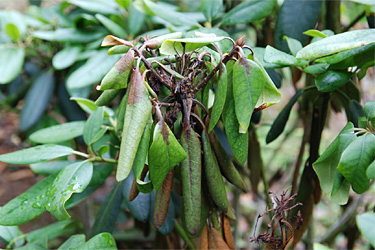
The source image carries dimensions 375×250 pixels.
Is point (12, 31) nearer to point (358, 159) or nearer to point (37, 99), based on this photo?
point (37, 99)

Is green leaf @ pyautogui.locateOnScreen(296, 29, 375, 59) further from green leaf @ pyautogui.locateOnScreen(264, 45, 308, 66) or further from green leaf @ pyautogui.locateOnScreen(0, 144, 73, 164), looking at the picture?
green leaf @ pyautogui.locateOnScreen(0, 144, 73, 164)

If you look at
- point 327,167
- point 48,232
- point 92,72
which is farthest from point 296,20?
point 48,232

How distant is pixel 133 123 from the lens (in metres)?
0.50

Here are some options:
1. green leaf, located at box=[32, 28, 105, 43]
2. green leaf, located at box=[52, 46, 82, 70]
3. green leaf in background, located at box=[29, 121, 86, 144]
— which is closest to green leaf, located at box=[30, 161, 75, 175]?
green leaf in background, located at box=[29, 121, 86, 144]

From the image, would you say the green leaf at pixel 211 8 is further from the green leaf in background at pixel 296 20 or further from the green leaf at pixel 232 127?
the green leaf at pixel 232 127

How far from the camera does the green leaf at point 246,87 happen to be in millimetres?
517

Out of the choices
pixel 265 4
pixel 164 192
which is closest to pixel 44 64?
pixel 265 4

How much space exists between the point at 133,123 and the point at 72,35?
28.5 inches

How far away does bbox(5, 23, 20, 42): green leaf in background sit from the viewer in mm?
1157

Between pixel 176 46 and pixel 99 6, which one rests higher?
pixel 176 46

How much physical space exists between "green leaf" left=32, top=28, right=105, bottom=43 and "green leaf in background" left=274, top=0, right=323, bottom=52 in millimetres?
550

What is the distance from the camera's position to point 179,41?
0.52m

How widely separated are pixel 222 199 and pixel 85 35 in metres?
0.74

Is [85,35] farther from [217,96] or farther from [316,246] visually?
[316,246]
